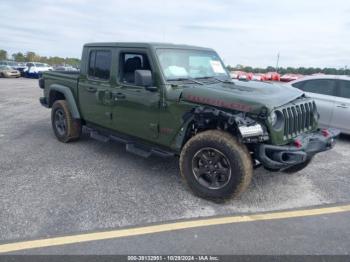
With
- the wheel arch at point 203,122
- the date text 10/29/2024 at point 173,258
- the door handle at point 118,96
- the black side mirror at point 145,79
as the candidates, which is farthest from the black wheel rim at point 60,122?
the date text 10/29/2024 at point 173,258

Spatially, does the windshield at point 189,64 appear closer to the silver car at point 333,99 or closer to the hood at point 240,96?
the hood at point 240,96

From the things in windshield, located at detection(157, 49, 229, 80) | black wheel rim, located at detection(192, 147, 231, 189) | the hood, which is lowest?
black wheel rim, located at detection(192, 147, 231, 189)

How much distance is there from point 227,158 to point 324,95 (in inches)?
179

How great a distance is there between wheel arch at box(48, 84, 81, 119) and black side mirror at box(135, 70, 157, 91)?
2.13 meters

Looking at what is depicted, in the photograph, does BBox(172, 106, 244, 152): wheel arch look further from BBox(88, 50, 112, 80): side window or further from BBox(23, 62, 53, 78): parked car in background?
BBox(23, 62, 53, 78): parked car in background

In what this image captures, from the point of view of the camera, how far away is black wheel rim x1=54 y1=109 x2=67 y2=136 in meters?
6.11

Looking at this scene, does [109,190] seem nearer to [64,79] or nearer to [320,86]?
[64,79]

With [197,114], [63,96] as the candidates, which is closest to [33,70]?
[63,96]

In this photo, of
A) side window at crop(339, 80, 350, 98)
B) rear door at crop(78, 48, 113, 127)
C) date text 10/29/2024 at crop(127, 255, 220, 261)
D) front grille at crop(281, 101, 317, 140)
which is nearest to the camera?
date text 10/29/2024 at crop(127, 255, 220, 261)

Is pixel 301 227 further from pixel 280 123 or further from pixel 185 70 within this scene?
pixel 185 70

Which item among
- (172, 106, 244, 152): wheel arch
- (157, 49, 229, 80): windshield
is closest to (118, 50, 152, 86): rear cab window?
(157, 49, 229, 80): windshield

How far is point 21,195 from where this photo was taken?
3.85 meters

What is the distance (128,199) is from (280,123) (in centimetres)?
198

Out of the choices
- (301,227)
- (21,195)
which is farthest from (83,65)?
(301,227)
